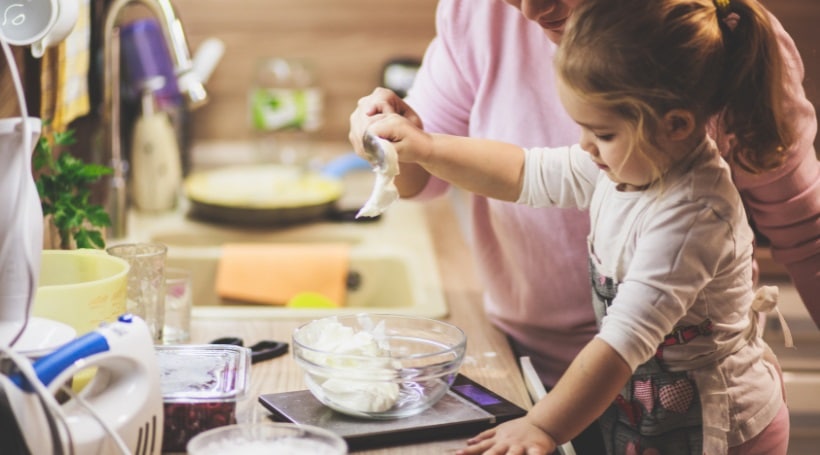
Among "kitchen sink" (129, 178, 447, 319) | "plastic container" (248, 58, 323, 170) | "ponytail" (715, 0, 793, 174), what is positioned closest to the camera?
"ponytail" (715, 0, 793, 174)

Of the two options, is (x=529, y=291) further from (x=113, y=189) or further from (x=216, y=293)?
(x=113, y=189)

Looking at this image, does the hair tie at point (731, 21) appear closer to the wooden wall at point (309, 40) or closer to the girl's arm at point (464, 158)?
the girl's arm at point (464, 158)

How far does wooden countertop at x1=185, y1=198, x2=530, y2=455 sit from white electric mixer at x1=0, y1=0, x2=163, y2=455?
7.9 inches

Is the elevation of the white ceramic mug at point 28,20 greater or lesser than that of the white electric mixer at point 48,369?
greater

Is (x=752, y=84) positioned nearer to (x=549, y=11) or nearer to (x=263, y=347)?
(x=549, y=11)

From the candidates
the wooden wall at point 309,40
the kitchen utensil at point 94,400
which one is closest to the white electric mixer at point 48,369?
the kitchen utensil at point 94,400

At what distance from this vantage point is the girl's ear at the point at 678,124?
1.10 meters

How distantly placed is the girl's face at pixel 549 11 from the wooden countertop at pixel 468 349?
0.45 metres

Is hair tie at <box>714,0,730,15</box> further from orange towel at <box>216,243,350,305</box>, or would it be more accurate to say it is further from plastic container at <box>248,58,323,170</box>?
plastic container at <box>248,58,323,170</box>

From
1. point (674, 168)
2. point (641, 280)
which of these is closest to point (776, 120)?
point (674, 168)

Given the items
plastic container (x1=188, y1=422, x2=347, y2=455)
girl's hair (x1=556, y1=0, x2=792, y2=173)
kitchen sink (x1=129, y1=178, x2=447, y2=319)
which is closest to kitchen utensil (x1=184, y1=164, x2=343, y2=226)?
kitchen sink (x1=129, y1=178, x2=447, y2=319)

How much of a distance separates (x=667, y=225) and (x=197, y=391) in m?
0.52

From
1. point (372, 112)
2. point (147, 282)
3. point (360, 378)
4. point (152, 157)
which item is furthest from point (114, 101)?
point (360, 378)

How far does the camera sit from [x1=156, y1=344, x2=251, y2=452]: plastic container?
1046 mm
